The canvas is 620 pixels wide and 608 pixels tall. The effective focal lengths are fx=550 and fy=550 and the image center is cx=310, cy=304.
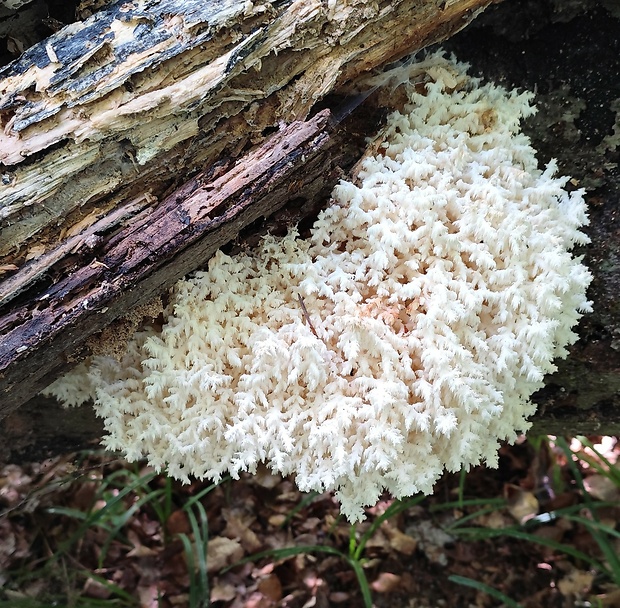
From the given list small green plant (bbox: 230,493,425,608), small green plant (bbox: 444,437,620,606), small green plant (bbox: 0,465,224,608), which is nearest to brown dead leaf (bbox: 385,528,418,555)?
small green plant (bbox: 230,493,425,608)

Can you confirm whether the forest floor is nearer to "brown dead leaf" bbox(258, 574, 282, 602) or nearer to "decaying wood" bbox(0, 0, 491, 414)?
"brown dead leaf" bbox(258, 574, 282, 602)

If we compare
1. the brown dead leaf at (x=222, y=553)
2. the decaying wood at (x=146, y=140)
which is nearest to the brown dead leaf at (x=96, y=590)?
the brown dead leaf at (x=222, y=553)

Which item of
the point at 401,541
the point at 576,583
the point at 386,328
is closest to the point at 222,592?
the point at 401,541

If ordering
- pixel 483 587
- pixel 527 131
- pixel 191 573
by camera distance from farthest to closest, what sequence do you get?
pixel 191 573, pixel 483 587, pixel 527 131

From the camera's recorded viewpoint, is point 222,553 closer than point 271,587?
No

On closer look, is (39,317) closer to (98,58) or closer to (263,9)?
(98,58)

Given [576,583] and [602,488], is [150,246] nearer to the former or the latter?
[576,583]

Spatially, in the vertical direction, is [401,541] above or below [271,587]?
below
